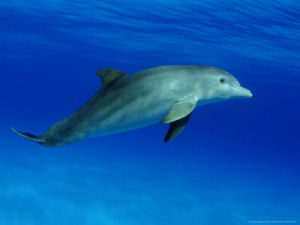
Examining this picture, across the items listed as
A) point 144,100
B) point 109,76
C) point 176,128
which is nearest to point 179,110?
point 176,128

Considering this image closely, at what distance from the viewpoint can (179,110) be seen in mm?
5582

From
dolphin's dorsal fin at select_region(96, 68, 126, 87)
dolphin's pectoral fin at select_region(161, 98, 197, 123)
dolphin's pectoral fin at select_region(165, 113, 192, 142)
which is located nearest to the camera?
dolphin's pectoral fin at select_region(161, 98, 197, 123)

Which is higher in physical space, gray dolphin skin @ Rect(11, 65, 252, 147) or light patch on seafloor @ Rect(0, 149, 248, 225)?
light patch on seafloor @ Rect(0, 149, 248, 225)

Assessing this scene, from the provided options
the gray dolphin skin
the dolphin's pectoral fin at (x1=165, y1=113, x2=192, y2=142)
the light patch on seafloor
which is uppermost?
the light patch on seafloor

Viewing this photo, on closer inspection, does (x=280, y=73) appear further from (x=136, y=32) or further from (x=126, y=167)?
(x=126, y=167)

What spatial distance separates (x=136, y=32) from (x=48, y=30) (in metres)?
7.18

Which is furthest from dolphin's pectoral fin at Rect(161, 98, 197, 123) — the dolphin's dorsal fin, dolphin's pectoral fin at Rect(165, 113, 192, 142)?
the dolphin's dorsal fin

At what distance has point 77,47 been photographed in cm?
3375

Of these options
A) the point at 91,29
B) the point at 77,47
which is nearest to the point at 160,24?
the point at 91,29

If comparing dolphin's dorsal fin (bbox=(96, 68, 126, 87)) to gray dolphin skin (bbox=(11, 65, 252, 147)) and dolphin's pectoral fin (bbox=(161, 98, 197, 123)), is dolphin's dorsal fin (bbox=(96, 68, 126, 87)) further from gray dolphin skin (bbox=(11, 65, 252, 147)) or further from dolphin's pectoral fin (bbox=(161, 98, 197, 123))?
dolphin's pectoral fin (bbox=(161, 98, 197, 123))

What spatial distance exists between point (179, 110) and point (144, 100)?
1.86ft

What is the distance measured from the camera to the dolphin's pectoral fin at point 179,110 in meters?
5.38

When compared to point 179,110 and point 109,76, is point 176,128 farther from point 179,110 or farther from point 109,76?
point 109,76

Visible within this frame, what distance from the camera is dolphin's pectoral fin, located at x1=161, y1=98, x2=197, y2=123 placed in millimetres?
5379
